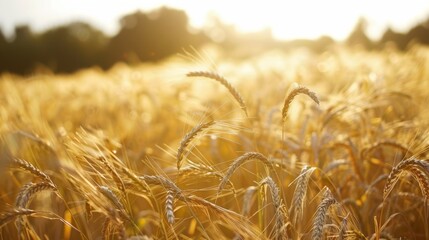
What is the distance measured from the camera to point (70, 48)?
119 feet

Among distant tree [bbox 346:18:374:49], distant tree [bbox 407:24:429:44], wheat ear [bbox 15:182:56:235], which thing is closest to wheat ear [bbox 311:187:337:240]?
wheat ear [bbox 15:182:56:235]

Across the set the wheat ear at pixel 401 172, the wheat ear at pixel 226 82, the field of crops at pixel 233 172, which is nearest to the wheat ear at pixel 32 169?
the field of crops at pixel 233 172

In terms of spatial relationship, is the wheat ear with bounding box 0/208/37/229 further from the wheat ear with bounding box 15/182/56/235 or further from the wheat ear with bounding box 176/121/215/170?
the wheat ear with bounding box 176/121/215/170

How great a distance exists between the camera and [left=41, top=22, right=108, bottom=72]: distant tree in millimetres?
35562

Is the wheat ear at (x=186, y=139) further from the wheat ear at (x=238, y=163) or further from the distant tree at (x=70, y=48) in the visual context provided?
the distant tree at (x=70, y=48)

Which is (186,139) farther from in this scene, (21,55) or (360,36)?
(21,55)

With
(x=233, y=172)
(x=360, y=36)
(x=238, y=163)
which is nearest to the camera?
(x=238, y=163)

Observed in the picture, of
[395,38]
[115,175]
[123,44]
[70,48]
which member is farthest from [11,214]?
[70,48]

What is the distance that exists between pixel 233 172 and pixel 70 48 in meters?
36.7

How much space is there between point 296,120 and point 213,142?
613mm

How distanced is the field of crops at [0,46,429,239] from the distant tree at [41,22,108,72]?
3190 centimetres

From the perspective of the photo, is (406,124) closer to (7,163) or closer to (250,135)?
(250,135)

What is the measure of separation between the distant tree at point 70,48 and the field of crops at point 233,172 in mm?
31899

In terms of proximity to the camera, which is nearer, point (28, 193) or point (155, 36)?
point (28, 193)
